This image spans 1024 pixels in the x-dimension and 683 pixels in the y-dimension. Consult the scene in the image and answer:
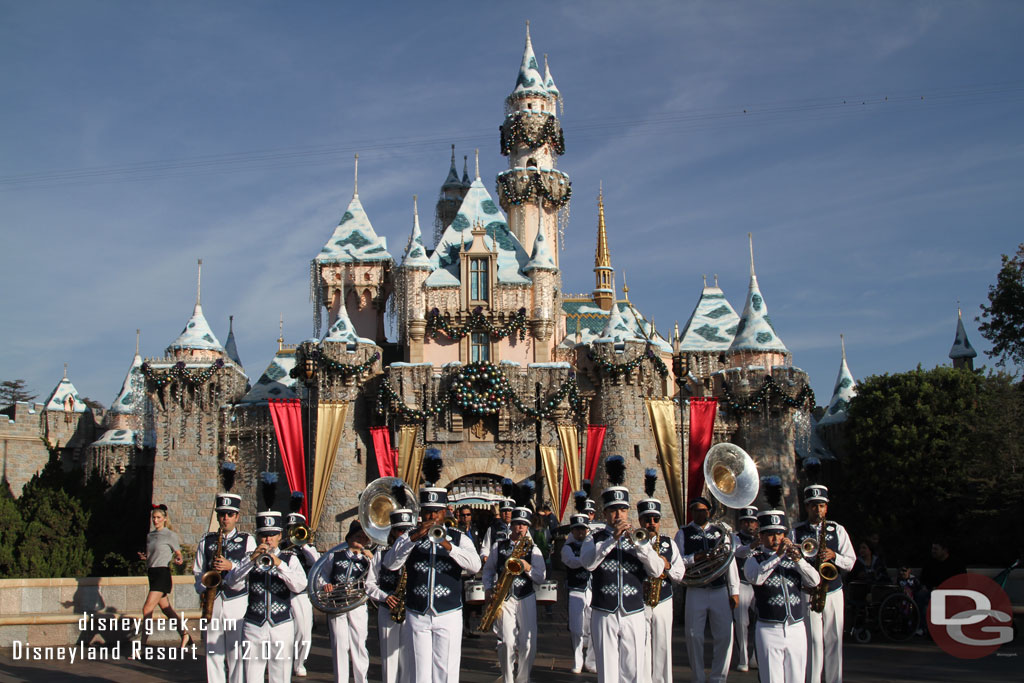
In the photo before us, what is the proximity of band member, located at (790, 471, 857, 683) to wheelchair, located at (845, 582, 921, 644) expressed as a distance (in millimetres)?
4429

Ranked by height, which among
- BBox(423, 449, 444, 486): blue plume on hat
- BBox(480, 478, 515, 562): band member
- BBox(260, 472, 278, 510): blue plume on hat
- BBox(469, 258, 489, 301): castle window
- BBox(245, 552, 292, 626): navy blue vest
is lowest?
BBox(245, 552, 292, 626): navy blue vest

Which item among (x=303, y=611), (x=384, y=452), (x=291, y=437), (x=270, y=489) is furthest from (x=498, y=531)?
(x=291, y=437)

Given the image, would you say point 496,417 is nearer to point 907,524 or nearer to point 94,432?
point 907,524

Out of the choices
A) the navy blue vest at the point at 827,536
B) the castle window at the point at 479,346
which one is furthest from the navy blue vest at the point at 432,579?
the castle window at the point at 479,346

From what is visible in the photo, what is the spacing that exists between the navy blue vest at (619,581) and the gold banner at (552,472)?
21.0 meters

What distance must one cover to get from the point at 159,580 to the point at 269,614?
416 centimetres

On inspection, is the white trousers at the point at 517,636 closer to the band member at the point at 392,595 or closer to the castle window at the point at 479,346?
the band member at the point at 392,595

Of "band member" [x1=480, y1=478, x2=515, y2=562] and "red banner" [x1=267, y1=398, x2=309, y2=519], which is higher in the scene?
"red banner" [x1=267, y1=398, x2=309, y2=519]

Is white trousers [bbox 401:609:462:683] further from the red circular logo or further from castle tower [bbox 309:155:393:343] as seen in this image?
castle tower [bbox 309:155:393:343]

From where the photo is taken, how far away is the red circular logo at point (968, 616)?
1308cm

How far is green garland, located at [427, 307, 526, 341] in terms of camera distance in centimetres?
3388

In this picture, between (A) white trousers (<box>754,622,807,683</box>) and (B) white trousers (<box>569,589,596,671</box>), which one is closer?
(A) white trousers (<box>754,622,807,683</box>)

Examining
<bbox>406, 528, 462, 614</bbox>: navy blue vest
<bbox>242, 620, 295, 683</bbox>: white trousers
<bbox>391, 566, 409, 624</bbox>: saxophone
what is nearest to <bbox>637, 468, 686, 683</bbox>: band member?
<bbox>406, 528, 462, 614</bbox>: navy blue vest

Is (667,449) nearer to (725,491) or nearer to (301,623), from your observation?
(725,491)
